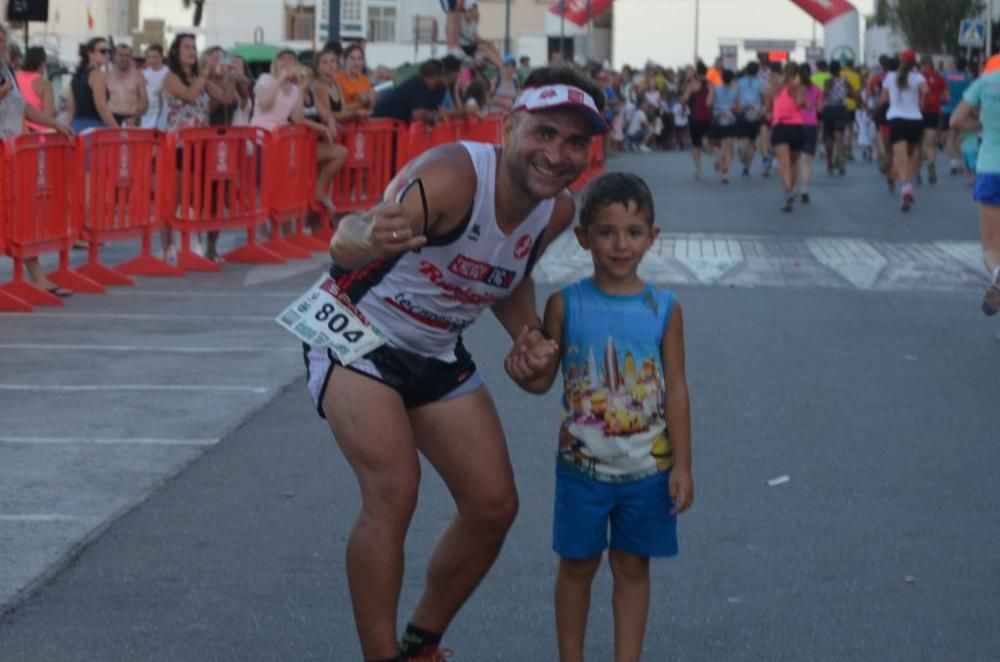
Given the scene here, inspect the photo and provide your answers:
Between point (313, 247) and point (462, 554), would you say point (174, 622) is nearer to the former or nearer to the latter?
point (462, 554)

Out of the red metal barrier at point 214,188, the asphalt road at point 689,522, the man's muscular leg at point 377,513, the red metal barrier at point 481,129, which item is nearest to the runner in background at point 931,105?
the red metal barrier at point 481,129

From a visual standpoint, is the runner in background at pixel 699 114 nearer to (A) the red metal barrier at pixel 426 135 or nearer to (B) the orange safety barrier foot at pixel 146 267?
(A) the red metal barrier at pixel 426 135

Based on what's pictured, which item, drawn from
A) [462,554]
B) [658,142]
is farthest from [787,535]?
[658,142]

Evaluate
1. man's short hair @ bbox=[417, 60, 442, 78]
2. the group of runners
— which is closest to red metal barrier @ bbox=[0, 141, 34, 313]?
the group of runners

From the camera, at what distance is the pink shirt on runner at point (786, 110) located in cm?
2519

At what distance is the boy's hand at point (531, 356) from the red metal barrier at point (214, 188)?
10720 millimetres

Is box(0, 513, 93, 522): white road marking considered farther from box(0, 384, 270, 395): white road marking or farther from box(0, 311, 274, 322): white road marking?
box(0, 311, 274, 322): white road marking

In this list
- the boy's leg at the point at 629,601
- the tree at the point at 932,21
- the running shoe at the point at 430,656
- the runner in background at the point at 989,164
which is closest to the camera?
the boy's leg at the point at 629,601

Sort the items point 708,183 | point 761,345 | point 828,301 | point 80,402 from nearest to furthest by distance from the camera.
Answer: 1. point 80,402
2. point 761,345
3. point 828,301
4. point 708,183

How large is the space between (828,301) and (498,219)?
366 inches

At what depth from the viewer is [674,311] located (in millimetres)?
4871

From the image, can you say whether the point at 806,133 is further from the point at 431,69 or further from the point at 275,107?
the point at 275,107

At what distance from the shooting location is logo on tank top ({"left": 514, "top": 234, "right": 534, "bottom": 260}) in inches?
191

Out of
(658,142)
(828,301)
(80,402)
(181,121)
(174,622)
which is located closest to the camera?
(174,622)
